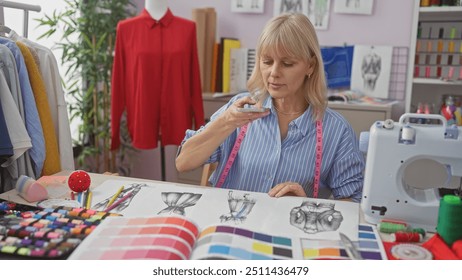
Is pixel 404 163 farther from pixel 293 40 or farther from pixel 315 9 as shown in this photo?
pixel 315 9

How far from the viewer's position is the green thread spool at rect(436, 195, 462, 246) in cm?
95

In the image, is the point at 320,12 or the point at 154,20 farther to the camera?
the point at 320,12

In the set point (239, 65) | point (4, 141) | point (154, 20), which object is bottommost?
point (4, 141)

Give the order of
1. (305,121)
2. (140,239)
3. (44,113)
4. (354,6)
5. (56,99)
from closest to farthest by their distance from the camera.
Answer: (140,239), (305,121), (44,113), (56,99), (354,6)

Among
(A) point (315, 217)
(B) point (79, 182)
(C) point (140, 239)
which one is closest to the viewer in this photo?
(C) point (140, 239)

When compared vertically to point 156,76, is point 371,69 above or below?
above

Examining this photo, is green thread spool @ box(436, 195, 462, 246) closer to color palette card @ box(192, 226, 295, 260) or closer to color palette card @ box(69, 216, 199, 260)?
color palette card @ box(192, 226, 295, 260)

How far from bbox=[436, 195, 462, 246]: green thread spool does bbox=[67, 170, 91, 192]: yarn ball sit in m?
0.94

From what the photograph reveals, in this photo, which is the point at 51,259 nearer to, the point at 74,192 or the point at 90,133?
the point at 74,192

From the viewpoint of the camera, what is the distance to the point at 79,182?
1277mm

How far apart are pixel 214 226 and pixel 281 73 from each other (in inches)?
25.9

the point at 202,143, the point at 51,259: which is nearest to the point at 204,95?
the point at 202,143

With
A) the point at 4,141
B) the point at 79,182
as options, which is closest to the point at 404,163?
the point at 79,182

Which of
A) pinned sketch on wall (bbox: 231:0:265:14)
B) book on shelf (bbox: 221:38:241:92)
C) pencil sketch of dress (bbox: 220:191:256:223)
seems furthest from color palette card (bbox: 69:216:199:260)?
pinned sketch on wall (bbox: 231:0:265:14)
